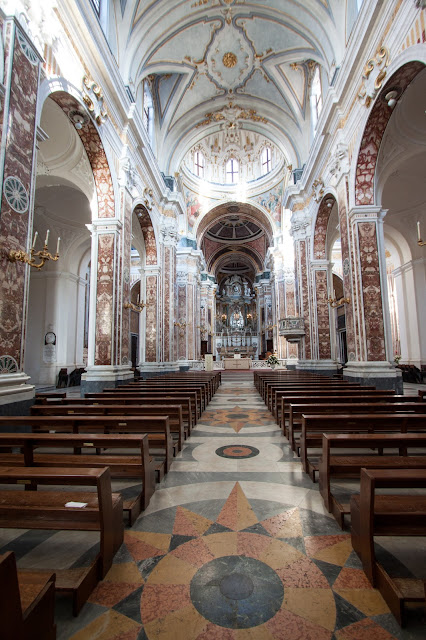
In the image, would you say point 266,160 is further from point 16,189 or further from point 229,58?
point 16,189

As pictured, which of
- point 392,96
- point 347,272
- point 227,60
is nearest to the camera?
point 392,96

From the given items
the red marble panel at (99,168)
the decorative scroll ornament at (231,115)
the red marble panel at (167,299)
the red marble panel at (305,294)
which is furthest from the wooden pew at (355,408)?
the decorative scroll ornament at (231,115)

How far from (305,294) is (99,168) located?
8.60 meters

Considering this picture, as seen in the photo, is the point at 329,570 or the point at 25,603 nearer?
the point at 25,603

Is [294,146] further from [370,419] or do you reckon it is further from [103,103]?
[370,419]

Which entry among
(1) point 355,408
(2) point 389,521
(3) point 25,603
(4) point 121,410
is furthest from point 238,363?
(3) point 25,603

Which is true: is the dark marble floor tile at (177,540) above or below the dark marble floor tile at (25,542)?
below

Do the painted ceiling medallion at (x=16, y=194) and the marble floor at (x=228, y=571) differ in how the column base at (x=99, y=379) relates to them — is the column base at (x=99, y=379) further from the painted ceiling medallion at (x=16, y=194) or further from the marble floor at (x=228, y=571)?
the marble floor at (x=228, y=571)

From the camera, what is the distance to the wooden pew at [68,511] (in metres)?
1.72

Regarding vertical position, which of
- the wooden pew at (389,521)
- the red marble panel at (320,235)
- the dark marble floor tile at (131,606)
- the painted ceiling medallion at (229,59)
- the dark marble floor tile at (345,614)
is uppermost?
the painted ceiling medallion at (229,59)

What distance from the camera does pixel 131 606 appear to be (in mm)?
1610

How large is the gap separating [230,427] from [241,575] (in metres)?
3.66

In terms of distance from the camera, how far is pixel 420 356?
43.4 ft

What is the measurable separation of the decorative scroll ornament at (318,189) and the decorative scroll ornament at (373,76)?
341cm
